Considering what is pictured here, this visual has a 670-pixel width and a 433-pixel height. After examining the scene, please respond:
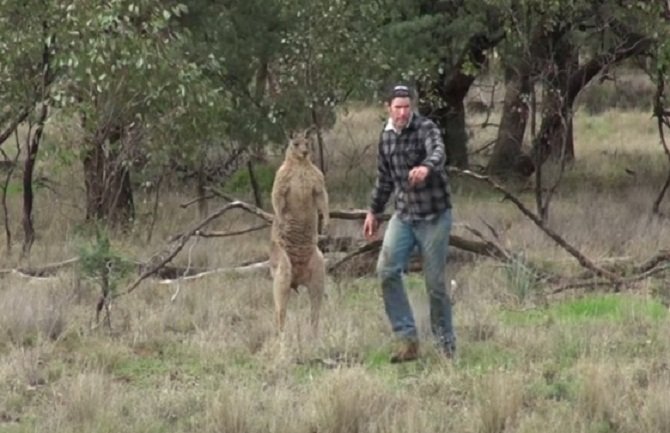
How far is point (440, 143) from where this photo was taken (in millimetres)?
9078

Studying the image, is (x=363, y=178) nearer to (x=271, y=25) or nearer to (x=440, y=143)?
(x=271, y=25)

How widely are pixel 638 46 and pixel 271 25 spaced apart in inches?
213

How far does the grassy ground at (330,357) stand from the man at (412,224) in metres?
0.24

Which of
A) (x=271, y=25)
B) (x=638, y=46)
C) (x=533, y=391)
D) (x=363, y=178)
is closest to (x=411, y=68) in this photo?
(x=271, y=25)

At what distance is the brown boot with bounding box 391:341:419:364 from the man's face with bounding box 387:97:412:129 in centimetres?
154

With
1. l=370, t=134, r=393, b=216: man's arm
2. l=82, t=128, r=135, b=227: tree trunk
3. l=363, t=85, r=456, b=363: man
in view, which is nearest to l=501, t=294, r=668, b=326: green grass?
l=363, t=85, r=456, b=363: man

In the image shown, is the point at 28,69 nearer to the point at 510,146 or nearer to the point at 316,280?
the point at 316,280

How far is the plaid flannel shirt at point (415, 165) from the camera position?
910 centimetres

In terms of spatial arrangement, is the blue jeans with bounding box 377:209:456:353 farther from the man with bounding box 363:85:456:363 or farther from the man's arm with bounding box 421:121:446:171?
the man's arm with bounding box 421:121:446:171

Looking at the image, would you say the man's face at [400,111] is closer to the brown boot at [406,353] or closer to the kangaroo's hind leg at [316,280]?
the brown boot at [406,353]

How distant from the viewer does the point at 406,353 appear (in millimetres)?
9297

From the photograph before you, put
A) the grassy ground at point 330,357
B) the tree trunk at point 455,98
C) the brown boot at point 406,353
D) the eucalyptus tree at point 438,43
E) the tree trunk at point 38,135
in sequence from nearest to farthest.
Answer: the grassy ground at point 330,357
the brown boot at point 406,353
the tree trunk at point 38,135
the eucalyptus tree at point 438,43
the tree trunk at point 455,98

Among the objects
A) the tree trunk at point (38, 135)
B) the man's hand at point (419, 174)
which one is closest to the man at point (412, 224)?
the man's hand at point (419, 174)

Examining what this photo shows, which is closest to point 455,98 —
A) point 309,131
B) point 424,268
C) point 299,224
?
point 309,131
